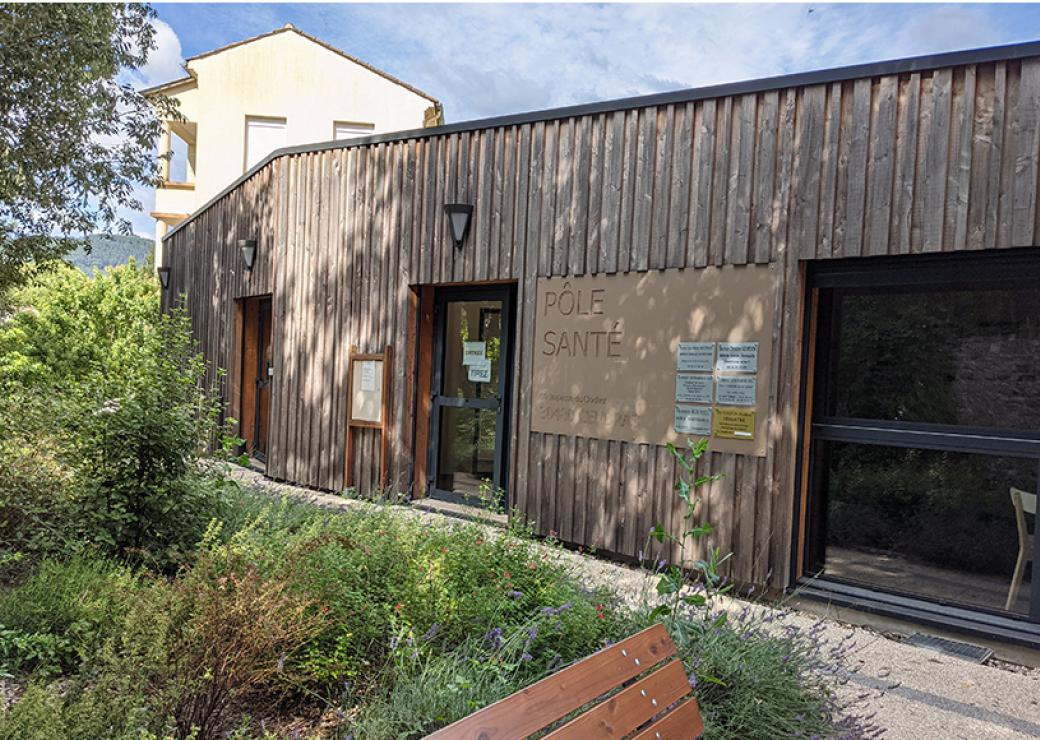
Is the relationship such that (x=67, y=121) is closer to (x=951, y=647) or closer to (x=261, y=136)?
(x=261, y=136)

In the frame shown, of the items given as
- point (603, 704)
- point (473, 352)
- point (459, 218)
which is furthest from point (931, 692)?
point (459, 218)

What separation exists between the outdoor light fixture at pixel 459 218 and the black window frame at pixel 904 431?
325cm

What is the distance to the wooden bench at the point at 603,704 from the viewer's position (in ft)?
5.50

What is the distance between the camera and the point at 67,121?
1223 centimetres

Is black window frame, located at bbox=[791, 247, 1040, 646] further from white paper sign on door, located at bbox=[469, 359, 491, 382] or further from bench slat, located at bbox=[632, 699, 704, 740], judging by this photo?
white paper sign on door, located at bbox=[469, 359, 491, 382]

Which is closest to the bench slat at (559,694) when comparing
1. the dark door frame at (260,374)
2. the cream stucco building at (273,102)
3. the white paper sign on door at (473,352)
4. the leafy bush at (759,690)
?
the leafy bush at (759,690)

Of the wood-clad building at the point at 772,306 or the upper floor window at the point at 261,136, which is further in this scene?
the upper floor window at the point at 261,136

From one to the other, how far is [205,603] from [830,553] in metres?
4.08

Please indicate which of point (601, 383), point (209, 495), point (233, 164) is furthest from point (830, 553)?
point (233, 164)

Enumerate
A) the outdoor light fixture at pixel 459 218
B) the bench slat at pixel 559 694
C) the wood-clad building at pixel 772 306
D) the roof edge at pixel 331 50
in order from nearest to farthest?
the bench slat at pixel 559 694 < the wood-clad building at pixel 772 306 < the outdoor light fixture at pixel 459 218 < the roof edge at pixel 331 50

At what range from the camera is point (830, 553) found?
5465 mm

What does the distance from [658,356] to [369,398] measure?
11.5ft

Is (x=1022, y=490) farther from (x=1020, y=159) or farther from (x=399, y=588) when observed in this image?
(x=399, y=588)

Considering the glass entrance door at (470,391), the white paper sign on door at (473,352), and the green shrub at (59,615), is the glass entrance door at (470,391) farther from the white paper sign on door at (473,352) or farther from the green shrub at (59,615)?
the green shrub at (59,615)
